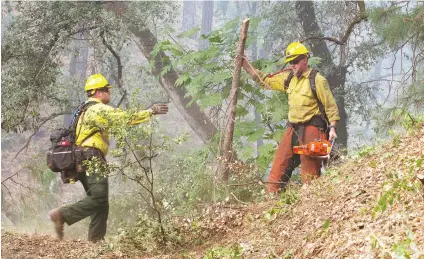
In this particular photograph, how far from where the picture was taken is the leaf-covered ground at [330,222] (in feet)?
13.5

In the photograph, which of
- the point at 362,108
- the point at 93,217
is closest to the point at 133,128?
the point at 93,217

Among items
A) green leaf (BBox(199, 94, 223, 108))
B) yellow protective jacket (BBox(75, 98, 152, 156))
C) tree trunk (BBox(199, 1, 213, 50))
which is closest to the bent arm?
green leaf (BBox(199, 94, 223, 108))

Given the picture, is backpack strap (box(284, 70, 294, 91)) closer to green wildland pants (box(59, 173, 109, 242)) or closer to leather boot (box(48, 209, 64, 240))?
green wildland pants (box(59, 173, 109, 242))

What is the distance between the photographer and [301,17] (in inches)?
705

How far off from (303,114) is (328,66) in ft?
29.7

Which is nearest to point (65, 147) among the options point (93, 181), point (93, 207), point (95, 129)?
point (95, 129)

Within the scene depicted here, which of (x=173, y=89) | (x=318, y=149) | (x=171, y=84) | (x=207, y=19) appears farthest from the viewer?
(x=207, y=19)

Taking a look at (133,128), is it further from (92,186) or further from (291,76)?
(291,76)

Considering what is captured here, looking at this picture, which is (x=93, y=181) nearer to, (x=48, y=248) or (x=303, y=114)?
(x=48, y=248)

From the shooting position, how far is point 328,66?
16938 mm

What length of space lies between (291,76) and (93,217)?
3.17m

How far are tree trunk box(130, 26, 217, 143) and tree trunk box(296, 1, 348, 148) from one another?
11.2ft

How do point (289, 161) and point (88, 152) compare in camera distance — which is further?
point (289, 161)

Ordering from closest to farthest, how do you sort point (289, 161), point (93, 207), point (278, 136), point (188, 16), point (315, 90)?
point (93, 207)
point (315, 90)
point (289, 161)
point (278, 136)
point (188, 16)
